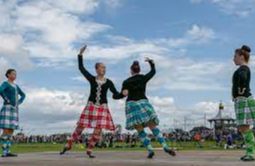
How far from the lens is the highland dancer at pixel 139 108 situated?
12.6m

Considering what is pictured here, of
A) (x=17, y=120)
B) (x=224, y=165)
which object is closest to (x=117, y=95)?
(x=17, y=120)

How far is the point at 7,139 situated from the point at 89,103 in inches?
105

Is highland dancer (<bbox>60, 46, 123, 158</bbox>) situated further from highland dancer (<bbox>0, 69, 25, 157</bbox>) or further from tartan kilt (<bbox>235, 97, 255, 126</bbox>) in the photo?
tartan kilt (<bbox>235, 97, 255, 126</bbox>)

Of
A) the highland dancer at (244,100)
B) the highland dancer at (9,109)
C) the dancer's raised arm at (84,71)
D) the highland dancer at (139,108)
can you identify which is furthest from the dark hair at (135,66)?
the highland dancer at (9,109)

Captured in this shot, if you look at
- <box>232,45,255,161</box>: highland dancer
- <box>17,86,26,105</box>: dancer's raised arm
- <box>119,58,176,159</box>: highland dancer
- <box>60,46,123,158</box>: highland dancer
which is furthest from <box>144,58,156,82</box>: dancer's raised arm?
<box>17,86,26,105</box>: dancer's raised arm

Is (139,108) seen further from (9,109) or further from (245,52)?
(9,109)

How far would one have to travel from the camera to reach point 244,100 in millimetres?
11594

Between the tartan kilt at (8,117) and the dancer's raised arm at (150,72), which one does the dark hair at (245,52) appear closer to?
the dancer's raised arm at (150,72)

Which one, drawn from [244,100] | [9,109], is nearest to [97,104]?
[9,109]

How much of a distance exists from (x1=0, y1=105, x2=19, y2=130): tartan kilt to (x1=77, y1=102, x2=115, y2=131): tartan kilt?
2.04 m

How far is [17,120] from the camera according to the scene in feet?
47.6

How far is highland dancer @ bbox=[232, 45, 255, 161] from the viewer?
1152cm

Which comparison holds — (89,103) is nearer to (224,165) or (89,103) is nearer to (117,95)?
(117,95)

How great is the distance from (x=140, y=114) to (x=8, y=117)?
153 inches
